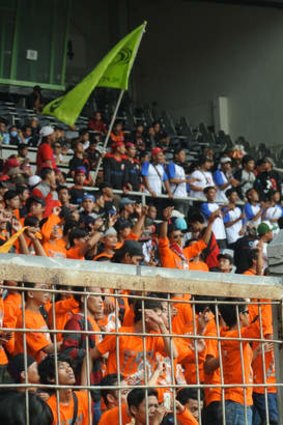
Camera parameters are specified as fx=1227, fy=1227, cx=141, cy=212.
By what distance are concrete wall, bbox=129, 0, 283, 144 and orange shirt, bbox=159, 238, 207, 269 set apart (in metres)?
12.7

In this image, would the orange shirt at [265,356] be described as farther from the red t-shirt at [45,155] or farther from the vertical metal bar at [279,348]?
the red t-shirt at [45,155]

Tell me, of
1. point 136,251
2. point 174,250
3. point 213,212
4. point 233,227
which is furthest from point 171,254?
point 233,227

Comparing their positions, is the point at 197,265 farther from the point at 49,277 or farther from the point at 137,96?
the point at 137,96

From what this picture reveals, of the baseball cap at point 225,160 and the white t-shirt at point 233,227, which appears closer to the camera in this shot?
the white t-shirt at point 233,227

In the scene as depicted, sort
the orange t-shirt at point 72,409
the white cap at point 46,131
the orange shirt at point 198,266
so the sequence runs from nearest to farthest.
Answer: the orange t-shirt at point 72,409 → the orange shirt at point 198,266 → the white cap at point 46,131

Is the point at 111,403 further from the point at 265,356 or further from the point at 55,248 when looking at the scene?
the point at 55,248

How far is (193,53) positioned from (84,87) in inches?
427

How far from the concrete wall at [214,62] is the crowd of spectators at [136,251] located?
3787mm

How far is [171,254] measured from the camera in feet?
42.1

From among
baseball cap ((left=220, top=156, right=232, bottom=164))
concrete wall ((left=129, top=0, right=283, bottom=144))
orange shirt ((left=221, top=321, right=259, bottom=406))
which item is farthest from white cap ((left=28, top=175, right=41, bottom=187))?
concrete wall ((left=129, top=0, right=283, bottom=144))

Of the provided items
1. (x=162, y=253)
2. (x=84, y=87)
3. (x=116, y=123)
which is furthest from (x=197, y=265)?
(x=116, y=123)

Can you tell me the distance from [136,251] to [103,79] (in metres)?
8.67

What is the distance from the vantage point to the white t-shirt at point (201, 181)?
18.0m

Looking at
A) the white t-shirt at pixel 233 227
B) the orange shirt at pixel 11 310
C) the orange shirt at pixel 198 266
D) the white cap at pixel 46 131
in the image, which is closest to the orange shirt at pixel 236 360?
the orange shirt at pixel 11 310
